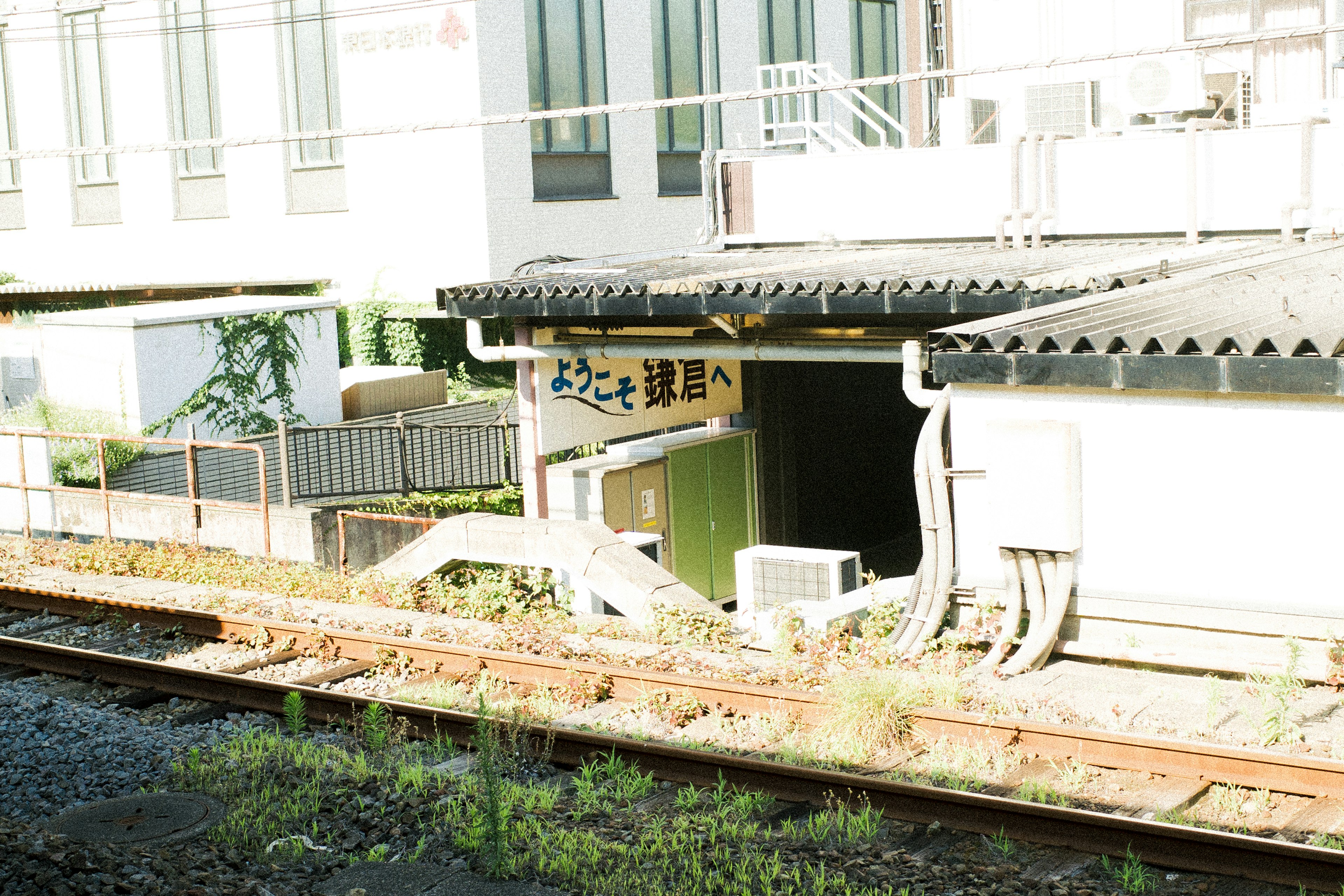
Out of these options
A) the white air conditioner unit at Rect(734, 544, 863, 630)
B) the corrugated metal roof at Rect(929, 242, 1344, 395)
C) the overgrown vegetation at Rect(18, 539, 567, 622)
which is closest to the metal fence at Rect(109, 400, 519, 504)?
the overgrown vegetation at Rect(18, 539, 567, 622)

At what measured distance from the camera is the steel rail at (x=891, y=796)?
21.4ft

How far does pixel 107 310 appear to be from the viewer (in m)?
22.8

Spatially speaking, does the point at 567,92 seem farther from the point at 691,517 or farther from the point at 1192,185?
the point at 1192,185

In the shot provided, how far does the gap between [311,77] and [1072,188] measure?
18.6m

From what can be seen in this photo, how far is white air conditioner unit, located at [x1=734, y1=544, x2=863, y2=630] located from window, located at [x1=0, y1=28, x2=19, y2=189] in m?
28.6

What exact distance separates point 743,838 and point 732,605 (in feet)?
31.1

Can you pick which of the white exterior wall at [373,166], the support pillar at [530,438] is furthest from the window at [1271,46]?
the white exterior wall at [373,166]

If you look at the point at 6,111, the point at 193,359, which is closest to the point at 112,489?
the point at 193,359

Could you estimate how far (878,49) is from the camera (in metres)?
38.9

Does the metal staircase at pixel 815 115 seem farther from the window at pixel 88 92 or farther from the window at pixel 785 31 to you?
the window at pixel 88 92

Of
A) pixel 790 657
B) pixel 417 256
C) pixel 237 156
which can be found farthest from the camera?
pixel 237 156

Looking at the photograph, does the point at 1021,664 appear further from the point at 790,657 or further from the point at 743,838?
the point at 743,838

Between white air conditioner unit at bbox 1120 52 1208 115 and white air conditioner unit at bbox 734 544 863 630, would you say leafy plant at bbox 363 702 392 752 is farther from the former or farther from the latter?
white air conditioner unit at bbox 1120 52 1208 115

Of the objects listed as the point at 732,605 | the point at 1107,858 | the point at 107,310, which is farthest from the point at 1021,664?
the point at 107,310
